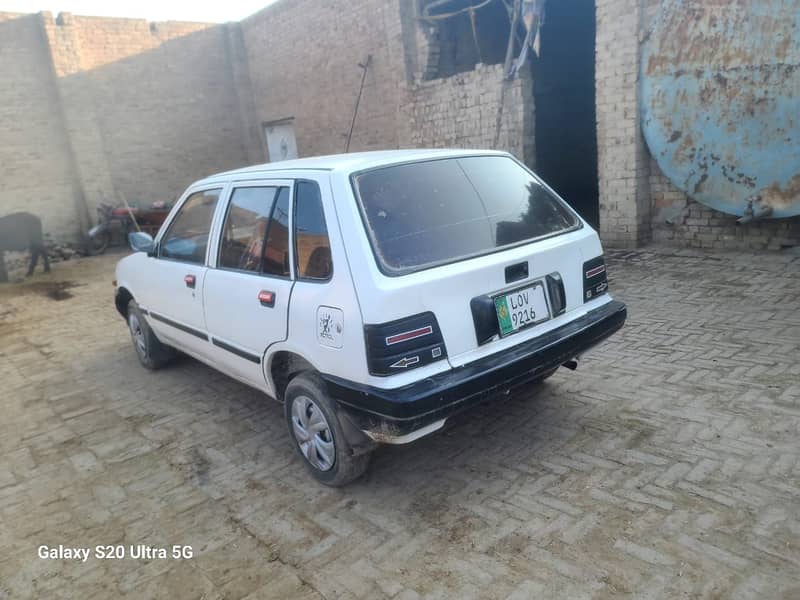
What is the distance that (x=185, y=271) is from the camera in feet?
13.6

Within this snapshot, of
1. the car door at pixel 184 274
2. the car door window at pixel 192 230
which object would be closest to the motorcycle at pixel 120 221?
the car door at pixel 184 274

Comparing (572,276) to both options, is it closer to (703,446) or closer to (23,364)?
(703,446)

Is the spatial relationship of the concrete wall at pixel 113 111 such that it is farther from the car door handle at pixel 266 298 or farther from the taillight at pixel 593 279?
the taillight at pixel 593 279

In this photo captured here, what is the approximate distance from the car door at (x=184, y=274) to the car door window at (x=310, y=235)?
102 centimetres

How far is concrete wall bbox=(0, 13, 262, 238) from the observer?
12812 mm

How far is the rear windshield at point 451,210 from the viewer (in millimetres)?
2883

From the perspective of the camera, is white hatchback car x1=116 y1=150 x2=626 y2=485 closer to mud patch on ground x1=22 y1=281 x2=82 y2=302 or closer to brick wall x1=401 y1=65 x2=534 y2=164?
brick wall x1=401 y1=65 x2=534 y2=164

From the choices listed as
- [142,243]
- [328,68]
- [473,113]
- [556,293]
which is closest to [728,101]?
[473,113]

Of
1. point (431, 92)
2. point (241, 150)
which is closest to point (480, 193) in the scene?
point (431, 92)

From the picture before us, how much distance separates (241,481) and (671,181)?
6232 mm

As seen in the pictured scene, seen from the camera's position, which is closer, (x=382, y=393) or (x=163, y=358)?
(x=382, y=393)

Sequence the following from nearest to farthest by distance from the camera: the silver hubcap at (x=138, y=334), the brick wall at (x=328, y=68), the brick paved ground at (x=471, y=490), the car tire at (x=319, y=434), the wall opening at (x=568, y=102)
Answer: the brick paved ground at (x=471, y=490)
the car tire at (x=319, y=434)
the silver hubcap at (x=138, y=334)
the wall opening at (x=568, y=102)
the brick wall at (x=328, y=68)

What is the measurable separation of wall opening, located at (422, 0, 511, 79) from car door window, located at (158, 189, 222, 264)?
7377 millimetres

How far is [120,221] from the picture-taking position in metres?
13.4
